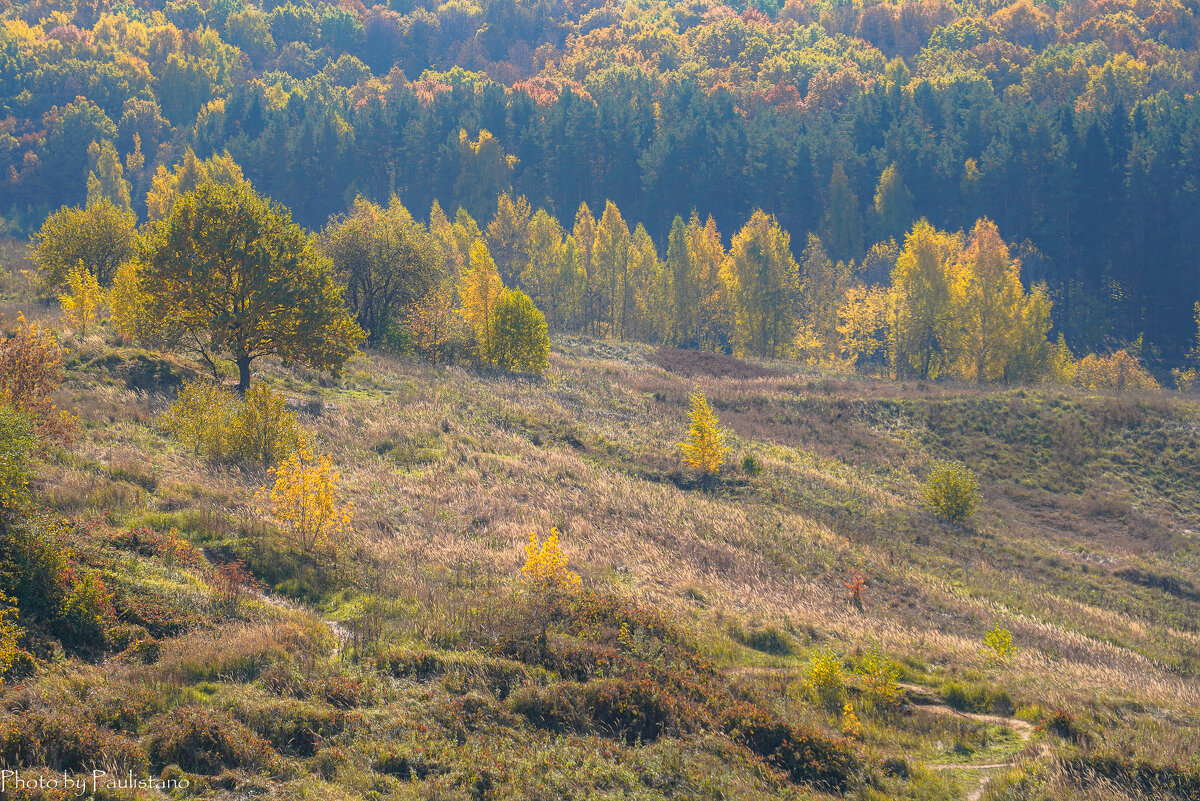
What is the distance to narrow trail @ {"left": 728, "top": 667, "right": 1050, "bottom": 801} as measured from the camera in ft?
32.8

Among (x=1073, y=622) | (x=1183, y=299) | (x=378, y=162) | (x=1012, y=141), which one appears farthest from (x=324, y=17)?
(x=1073, y=622)

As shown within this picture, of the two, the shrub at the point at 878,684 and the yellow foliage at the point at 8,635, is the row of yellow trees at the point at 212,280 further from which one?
the shrub at the point at 878,684

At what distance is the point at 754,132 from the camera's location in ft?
331

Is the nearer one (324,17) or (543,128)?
(543,128)

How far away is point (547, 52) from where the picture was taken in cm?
16075

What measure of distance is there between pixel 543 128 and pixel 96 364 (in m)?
90.3

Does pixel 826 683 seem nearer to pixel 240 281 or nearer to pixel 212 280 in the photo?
pixel 240 281

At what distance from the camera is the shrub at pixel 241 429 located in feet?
61.1

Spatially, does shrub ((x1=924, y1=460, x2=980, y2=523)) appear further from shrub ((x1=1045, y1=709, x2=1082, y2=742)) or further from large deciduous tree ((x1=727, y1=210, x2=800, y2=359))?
large deciduous tree ((x1=727, y1=210, x2=800, y2=359))

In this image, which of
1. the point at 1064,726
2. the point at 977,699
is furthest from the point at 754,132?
the point at 1064,726

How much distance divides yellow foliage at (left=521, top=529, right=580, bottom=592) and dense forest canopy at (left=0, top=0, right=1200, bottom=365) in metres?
81.0

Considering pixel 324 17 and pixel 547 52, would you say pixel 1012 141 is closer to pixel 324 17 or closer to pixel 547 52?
pixel 547 52

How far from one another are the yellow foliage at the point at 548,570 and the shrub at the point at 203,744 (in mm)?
5805

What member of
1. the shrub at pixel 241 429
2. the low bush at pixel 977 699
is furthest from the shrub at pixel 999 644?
the shrub at pixel 241 429
